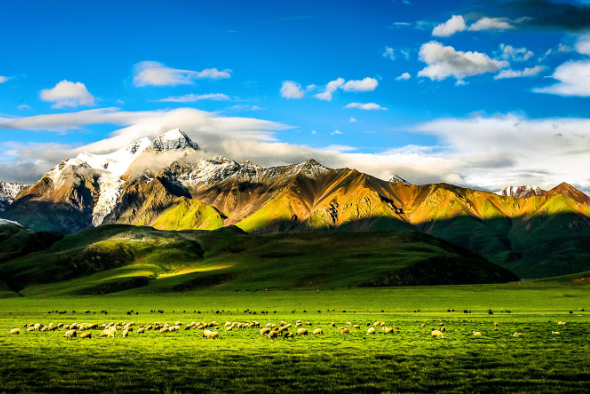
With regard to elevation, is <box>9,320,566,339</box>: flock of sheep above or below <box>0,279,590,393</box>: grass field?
below

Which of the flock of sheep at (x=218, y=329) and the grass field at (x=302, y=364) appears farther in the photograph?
the flock of sheep at (x=218, y=329)

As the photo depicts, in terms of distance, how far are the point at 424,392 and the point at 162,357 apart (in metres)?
15.6

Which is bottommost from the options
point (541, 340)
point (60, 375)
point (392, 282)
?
point (392, 282)

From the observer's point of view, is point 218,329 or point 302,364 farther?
point 218,329

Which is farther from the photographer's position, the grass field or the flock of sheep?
the flock of sheep

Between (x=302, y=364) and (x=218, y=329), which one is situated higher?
(x=302, y=364)

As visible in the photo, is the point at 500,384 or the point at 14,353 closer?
the point at 500,384

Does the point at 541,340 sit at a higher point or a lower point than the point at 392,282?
higher

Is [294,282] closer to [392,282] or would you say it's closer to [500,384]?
[392,282]

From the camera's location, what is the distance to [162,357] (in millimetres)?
28281

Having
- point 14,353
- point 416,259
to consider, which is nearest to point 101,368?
point 14,353

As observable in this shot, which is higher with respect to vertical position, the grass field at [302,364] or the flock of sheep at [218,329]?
the grass field at [302,364]

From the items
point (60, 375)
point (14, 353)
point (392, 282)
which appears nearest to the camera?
point (60, 375)

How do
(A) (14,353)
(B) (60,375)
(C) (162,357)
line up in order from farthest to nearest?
(A) (14,353) < (C) (162,357) < (B) (60,375)
